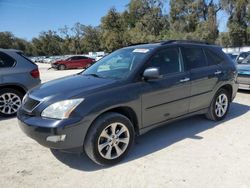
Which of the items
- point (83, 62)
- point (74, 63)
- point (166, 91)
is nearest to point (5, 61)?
point (166, 91)

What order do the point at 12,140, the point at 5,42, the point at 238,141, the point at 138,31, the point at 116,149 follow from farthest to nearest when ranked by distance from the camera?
the point at 5,42 → the point at 138,31 → the point at 12,140 → the point at 238,141 → the point at 116,149

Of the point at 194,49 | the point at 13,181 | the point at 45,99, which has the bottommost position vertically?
the point at 13,181

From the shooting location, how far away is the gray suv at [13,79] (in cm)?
669

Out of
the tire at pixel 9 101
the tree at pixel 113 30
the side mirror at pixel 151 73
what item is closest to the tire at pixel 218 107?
the side mirror at pixel 151 73

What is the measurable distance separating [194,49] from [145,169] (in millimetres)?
2688

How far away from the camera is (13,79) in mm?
6742

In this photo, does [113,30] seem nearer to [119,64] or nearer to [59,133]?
[119,64]

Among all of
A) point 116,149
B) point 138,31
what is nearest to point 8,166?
point 116,149

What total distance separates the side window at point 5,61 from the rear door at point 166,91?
4039 mm

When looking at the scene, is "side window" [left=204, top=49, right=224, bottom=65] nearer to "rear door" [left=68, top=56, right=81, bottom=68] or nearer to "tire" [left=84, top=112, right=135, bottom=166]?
"tire" [left=84, top=112, right=135, bottom=166]

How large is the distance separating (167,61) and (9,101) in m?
4.26

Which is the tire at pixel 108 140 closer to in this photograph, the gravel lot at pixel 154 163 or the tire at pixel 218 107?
the gravel lot at pixel 154 163

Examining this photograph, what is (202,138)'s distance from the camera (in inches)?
191

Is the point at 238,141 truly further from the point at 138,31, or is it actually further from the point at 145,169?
the point at 138,31
